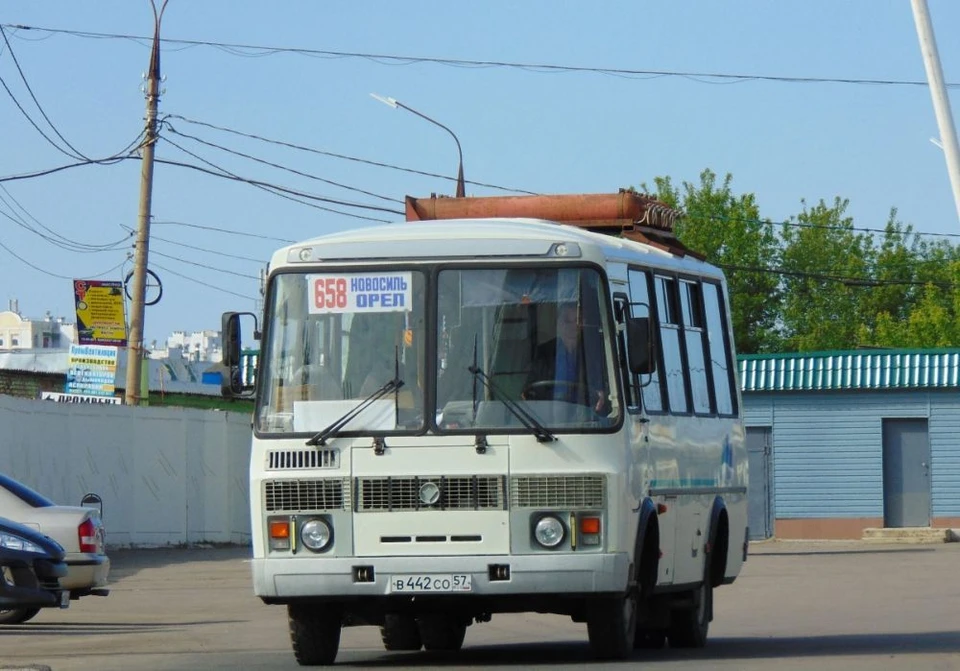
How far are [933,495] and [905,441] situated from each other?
1343 mm

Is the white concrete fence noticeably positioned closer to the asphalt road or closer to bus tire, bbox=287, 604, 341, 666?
the asphalt road

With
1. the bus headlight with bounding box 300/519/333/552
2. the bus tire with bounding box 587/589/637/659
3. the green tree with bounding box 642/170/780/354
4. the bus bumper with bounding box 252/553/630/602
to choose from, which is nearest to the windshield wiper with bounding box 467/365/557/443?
the bus bumper with bounding box 252/553/630/602

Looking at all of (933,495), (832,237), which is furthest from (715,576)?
(832,237)

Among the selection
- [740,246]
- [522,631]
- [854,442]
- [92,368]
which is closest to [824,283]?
[740,246]

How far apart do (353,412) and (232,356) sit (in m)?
1.09

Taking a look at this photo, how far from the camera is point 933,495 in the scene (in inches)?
1688

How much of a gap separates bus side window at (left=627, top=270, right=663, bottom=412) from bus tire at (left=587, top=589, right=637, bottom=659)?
1284 millimetres

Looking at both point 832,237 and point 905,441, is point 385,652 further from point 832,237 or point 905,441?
point 832,237

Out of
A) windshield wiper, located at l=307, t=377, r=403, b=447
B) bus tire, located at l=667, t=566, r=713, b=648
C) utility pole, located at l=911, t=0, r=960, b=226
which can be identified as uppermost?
utility pole, located at l=911, t=0, r=960, b=226

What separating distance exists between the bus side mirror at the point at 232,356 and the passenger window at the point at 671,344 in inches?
115

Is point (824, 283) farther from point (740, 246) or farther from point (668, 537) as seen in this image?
point (668, 537)

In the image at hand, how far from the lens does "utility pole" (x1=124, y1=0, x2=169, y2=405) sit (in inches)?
1235

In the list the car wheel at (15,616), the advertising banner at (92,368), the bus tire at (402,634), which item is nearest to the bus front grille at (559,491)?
the bus tire at (402,634)

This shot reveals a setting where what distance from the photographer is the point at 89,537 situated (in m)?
17.9
